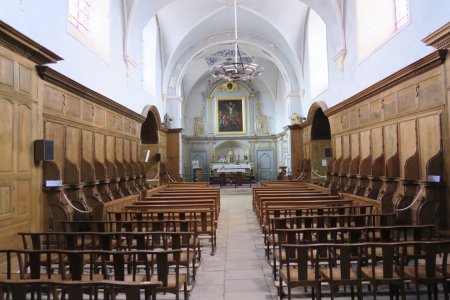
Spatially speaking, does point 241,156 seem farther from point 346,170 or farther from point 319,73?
point 346,170

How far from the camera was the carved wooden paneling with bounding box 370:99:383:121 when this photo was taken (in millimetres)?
10023

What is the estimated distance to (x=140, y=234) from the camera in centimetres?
476

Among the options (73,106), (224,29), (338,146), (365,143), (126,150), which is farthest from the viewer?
(224,29)

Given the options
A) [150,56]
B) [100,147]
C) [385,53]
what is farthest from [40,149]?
[150,56]

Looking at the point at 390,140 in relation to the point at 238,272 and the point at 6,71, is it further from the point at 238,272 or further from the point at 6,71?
the point at 6,71

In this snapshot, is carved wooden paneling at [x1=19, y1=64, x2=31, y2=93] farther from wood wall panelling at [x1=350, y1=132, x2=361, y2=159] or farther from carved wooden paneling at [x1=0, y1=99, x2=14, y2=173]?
wood wall panelling at [x1=350, y1=132, x2=361, y2=159]

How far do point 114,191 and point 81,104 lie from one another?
8.74 ft

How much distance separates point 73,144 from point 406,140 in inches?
305

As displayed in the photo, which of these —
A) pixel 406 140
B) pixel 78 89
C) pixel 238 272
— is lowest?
pixel 238 272

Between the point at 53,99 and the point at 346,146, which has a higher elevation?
the point at 53,99

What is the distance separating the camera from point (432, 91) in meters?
7.41

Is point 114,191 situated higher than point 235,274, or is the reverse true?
point 114,191

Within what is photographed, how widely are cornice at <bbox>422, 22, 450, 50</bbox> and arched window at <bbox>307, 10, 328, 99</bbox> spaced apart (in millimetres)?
9469

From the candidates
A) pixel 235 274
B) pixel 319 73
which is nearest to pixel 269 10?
pixel 319 73
